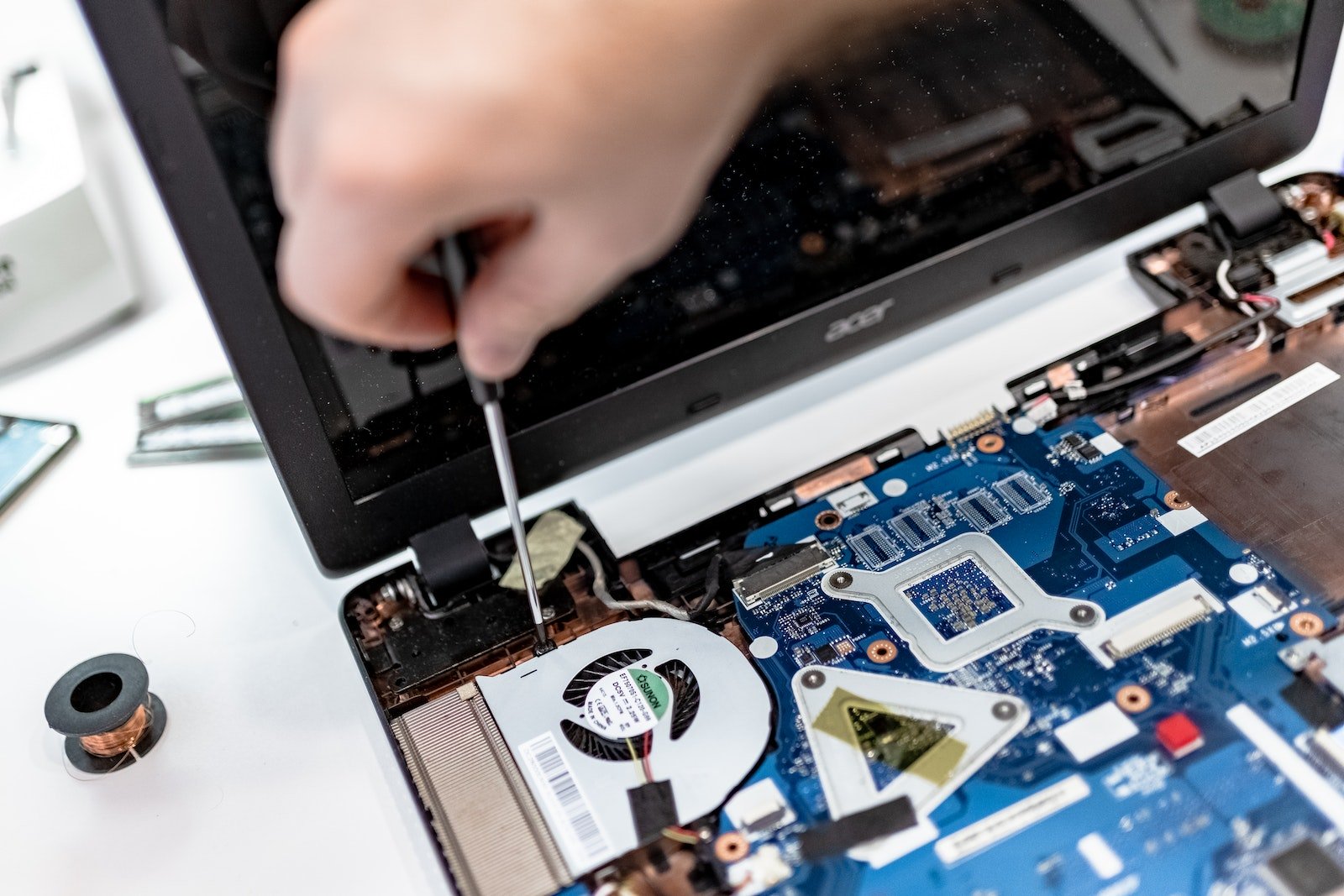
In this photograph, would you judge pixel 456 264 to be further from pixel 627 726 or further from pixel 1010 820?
pixel 1010 820

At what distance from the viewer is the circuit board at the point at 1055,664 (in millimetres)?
770

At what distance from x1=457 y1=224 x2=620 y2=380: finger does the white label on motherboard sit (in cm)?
43

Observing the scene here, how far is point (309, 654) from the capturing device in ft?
3.36

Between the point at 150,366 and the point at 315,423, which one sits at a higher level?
the point at 150,366

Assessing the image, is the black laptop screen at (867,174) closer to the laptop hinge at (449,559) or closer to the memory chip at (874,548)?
the laptop hinge at (449,559)

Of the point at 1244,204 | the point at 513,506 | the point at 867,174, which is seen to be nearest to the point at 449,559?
the point at 513,506

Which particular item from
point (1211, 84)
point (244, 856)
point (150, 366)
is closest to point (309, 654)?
point (244, 856)

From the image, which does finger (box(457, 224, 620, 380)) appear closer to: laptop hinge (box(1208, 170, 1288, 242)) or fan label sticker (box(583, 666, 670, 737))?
fan label sticker (box(583, 666, 670, 737))

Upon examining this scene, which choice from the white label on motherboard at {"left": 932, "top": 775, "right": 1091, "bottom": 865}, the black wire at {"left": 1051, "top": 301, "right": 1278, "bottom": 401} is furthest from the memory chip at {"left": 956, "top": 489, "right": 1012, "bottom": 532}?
the white label on motherboard at {"left": 932, "top": 775, "right": 1091, "bottom": 865}

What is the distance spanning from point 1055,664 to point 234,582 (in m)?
0.71

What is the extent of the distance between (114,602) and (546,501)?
15.7 inches

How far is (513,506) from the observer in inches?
34.0

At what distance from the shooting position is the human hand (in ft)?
1.74

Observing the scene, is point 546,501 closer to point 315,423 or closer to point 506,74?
point 315,423
